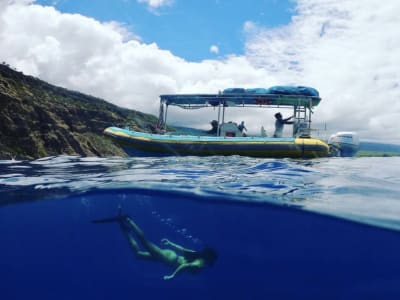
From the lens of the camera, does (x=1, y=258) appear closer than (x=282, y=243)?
No

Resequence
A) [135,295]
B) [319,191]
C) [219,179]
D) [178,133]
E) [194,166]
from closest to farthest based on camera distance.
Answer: [319,191] → [219,179] → [194,166] → [135,295] → [178,133]

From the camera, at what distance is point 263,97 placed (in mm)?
19719

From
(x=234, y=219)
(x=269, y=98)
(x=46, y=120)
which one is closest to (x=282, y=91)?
(x=269, y=98)

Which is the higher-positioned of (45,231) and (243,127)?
(243,127)

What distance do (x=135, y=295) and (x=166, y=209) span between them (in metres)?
4.53

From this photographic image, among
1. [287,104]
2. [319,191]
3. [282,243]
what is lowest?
[282,243]

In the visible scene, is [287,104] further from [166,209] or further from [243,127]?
[166,209]

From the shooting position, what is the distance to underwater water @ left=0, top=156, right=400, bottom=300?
10875 millimetres

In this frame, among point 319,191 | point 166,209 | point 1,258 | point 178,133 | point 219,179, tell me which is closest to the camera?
point 319,191

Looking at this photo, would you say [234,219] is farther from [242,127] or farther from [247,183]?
[242,127]

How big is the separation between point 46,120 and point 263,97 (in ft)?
120

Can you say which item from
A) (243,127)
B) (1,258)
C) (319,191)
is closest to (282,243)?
(319,191)

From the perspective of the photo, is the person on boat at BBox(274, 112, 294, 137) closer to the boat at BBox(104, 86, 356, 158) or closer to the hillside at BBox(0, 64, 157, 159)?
the boat at BBox(104, 86, 356, 158)

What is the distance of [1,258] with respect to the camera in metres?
16.1
